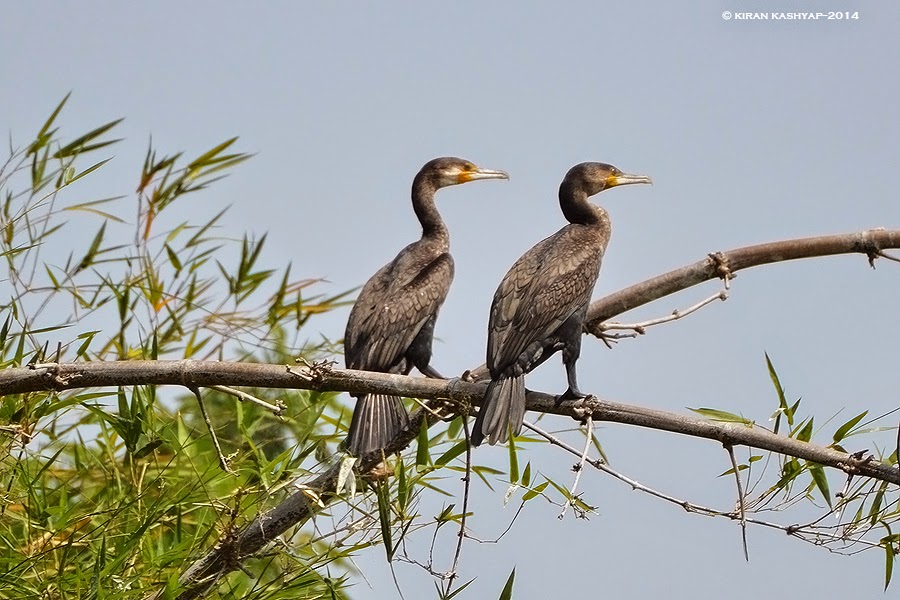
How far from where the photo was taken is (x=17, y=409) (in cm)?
368

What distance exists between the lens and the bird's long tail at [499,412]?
335 cm

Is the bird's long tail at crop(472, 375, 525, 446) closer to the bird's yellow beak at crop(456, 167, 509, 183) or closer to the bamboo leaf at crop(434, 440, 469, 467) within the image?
the bamboo leaf at crop(434, 440, 469, 467)

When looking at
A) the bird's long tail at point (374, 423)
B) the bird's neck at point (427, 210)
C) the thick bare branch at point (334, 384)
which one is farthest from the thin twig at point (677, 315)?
the bird's neck at point (427, 210)

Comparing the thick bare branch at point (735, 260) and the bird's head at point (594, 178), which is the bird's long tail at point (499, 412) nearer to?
the thick bare branch at point (735, 260)

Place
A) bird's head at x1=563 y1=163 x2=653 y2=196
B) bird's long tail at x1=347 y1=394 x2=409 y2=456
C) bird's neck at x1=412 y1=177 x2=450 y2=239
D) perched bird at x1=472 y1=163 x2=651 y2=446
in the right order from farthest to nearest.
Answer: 1. bird's neck at x1=412 y1=177 x2=450 y2=239
2. bird's head at x1=563 y1=163 x2=653 y2=196
3. bird's long tail at x1=347 y1=394 x2=409 y2=456
4. perched bird at x1=472 y1=163 x2=651 y2=446

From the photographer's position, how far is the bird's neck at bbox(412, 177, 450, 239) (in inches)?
203

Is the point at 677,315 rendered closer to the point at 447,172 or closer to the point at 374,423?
the point at 374,423

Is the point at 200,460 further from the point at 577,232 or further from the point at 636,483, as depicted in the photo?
the point at 636,483

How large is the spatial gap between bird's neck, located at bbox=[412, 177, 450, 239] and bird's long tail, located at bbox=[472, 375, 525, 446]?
166 cm

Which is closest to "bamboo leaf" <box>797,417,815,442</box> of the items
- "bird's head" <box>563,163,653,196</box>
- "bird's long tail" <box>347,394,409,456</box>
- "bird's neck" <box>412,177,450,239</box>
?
"bird's long tail" <box>347,394,409,456</box>

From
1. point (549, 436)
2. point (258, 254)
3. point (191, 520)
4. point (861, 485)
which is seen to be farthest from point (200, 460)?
point (861, 485)

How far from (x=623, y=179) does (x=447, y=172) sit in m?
0.91

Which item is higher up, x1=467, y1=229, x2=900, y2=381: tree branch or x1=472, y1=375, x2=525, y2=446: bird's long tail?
x1=467, y1=229, x2=900, y2=381: tree branch

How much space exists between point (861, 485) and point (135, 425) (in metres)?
2.07
